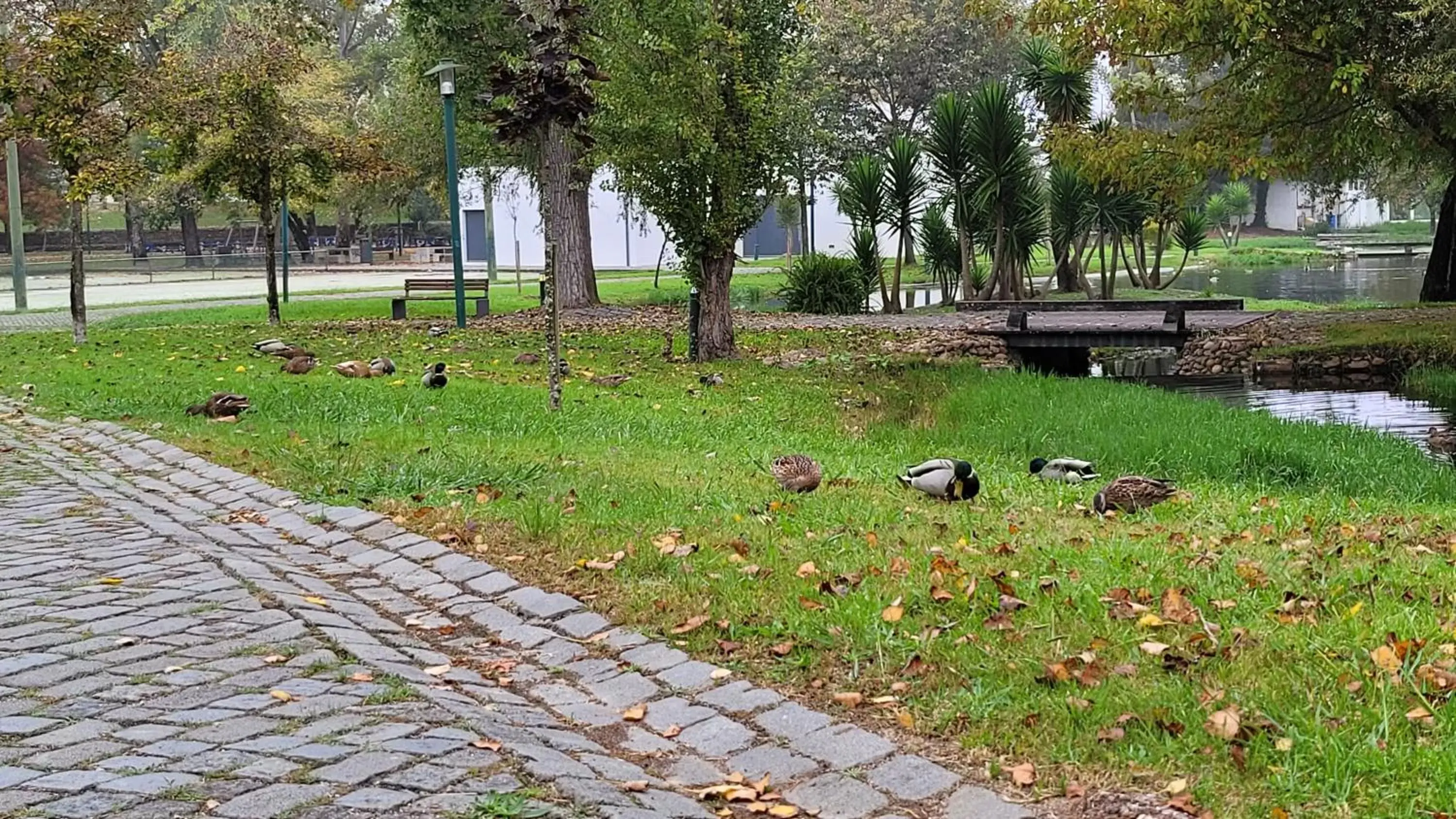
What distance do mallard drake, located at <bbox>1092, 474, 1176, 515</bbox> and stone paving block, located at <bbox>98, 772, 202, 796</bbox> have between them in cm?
476

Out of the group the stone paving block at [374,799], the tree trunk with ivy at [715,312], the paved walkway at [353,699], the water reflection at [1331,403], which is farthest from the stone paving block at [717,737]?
the tree trunk with ivy at [715,312]

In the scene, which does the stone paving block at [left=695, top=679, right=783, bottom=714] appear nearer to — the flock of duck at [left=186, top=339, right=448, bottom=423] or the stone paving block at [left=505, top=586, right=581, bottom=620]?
the stone paving block at [left=505, top=586, right=581, bottom=620]

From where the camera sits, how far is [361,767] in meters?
3.88

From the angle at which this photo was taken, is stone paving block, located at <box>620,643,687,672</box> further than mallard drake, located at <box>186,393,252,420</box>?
No

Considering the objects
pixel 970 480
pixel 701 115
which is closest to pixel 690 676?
pixel 970 480

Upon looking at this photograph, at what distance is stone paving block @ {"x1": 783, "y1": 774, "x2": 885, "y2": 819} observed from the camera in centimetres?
383

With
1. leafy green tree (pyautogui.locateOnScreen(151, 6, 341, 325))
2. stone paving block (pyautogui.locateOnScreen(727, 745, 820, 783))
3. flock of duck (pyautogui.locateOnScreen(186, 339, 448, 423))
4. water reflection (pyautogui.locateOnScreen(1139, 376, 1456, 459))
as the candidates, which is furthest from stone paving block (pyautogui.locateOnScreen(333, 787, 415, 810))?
leafy green tree (pyautogui.locateOnScreen(151, 6, 341, 325))

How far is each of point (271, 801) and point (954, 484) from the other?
15.1 feet

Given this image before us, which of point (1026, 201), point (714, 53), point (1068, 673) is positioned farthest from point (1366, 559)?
point (1026, 201)

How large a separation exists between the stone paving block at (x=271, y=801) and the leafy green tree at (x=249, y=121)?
1708 cm

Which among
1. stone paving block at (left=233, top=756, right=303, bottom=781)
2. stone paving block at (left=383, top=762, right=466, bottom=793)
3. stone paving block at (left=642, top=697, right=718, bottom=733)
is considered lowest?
stone paving block at (left=642, top=697, right=718, bottom=733)

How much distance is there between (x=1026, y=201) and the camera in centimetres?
2750

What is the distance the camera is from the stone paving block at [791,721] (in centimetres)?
437

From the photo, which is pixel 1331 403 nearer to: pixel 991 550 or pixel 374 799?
pixel 991 550
